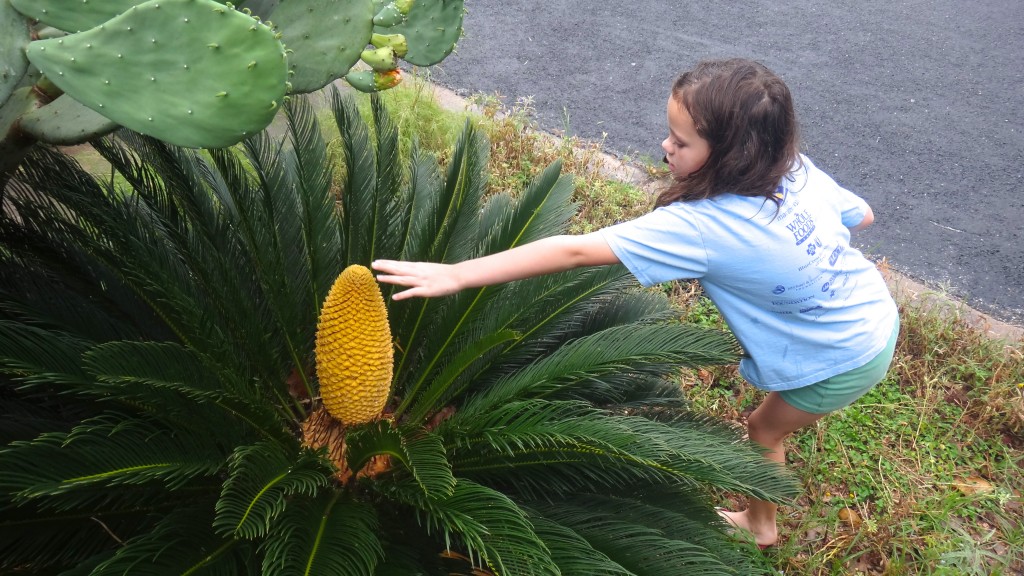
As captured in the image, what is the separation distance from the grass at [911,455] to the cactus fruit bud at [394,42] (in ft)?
1.59

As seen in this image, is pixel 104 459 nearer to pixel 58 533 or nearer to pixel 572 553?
pixel 58 533

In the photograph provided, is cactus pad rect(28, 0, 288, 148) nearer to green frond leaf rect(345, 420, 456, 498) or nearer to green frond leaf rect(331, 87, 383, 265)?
green frond leaf rect(345, 420, 456, 498)

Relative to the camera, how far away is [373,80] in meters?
2.45

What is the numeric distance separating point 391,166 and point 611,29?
4.83 m

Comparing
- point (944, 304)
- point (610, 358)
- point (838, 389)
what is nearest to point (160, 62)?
point (610, 358)

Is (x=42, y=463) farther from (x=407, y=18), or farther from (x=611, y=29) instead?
(x=611, y=29)

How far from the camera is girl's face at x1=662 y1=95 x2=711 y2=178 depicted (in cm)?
215

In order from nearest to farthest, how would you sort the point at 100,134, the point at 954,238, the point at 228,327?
1. the point at 100,134
2. the point at 228,327
3. the point at 954,238

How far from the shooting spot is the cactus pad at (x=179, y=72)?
59.4 inches

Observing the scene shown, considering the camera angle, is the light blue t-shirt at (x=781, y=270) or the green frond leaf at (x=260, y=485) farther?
the light blue t-shirt at (x=781, y=270)

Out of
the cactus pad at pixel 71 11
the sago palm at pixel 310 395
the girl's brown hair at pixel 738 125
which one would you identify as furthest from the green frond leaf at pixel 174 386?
the girl's brown hair at pixel 738 125

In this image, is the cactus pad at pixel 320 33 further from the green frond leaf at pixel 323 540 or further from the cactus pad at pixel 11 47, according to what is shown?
the green frond leaf at pixel 323 540

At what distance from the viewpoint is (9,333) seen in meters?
1.67

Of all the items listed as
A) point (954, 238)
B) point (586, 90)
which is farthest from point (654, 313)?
point (586, 90)
